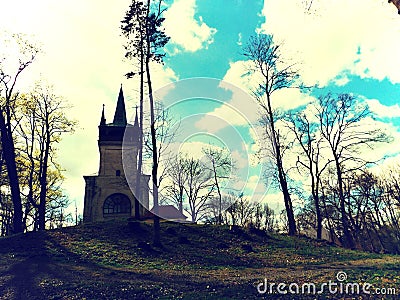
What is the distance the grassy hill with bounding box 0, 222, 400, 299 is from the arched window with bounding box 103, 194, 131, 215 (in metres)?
15.0

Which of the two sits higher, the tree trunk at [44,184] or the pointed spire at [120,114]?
the pointed spire at [120,114]

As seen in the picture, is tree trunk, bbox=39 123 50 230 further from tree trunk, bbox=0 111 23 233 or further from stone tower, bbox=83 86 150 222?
stone tower, bbox=83 86 150 222

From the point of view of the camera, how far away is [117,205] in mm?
32719

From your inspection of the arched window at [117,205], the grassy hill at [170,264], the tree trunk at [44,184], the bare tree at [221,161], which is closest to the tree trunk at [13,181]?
the grassy hill at [170,264]

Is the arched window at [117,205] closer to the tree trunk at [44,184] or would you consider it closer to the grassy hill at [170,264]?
the tree trunk at [44,184]

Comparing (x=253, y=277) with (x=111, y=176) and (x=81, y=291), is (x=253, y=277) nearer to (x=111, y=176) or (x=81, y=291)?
(x=81, y=291)

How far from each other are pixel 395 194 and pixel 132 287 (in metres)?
31.4

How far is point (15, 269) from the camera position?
10.3 m

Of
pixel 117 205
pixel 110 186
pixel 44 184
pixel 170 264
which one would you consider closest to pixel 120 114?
pixel 110 186

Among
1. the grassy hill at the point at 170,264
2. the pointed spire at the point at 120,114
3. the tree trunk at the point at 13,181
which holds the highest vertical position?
the pointed spire at the point at 120,114

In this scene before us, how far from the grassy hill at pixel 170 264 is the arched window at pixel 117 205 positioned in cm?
1502

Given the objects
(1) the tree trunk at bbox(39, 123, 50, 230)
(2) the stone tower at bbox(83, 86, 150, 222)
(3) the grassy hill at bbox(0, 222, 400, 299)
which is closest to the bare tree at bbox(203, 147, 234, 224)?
(3) the grassy hill at bbox(0, 222, 400, 299)

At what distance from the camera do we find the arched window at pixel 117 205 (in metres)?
32.4

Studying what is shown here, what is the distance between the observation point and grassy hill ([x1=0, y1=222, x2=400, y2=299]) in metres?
8.04
